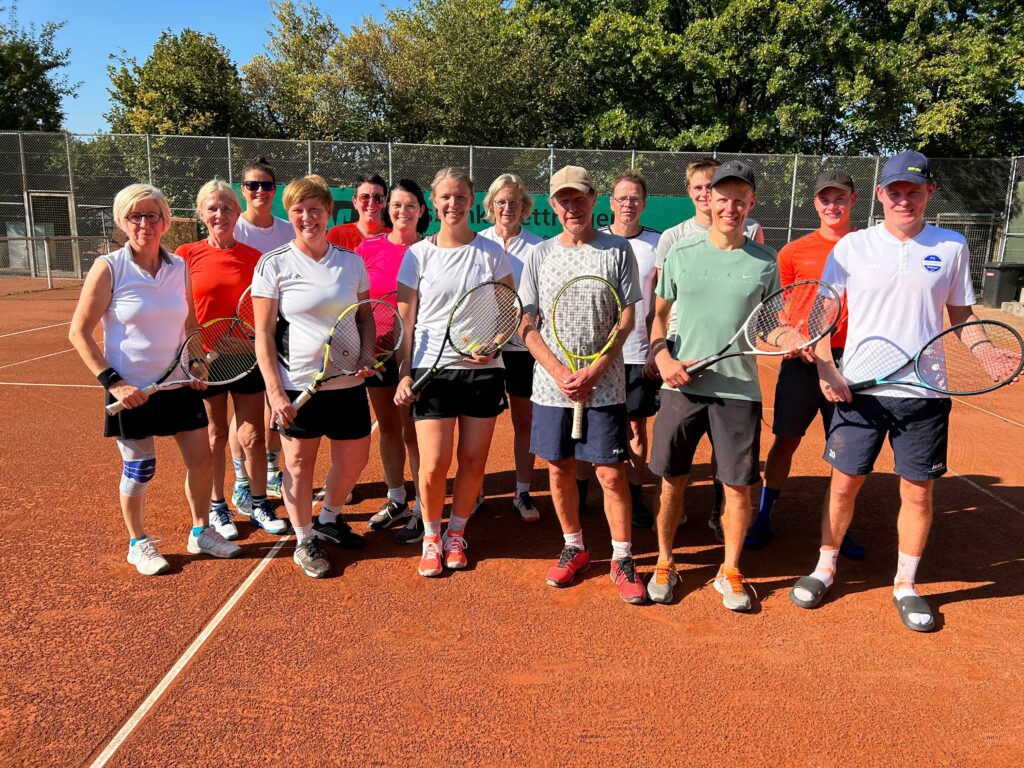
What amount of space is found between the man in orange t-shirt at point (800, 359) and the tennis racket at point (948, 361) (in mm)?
526

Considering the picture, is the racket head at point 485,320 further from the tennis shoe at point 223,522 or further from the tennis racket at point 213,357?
the tennis shoe at point 223,522

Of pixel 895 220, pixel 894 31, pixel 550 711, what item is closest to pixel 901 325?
pixel 895 220

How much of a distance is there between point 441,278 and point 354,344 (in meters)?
0.60

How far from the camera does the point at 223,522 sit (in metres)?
4.58

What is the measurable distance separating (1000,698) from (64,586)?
4503 mm

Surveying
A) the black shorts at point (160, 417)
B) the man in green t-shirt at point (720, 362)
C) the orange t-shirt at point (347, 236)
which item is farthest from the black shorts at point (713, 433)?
the black shorts at point (160, 417)

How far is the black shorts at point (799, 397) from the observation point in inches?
167

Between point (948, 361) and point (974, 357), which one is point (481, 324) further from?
point (974, 357)

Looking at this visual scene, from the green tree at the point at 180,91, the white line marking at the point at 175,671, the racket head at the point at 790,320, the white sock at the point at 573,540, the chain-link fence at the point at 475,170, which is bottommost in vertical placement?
the white line marking at the point at 175,671

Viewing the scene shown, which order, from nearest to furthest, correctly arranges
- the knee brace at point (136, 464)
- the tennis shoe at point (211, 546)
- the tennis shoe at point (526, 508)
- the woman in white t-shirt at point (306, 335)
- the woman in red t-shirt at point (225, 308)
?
the woman in white t-shirt at point (306, 335) → the knee brace at point (136, 464) → the tennis shoe at point (211, 546) → the woman in red t-shirt at point (225, 308) → the tennis shoe at point (526, 508)

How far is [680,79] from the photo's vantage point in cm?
2123

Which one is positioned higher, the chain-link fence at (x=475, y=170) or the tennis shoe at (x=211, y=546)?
the chain-link fence at (x=475, y=170)

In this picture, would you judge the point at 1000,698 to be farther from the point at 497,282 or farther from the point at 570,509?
the point at 497,282

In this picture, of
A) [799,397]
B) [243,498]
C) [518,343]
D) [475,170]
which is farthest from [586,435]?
[475,170]
